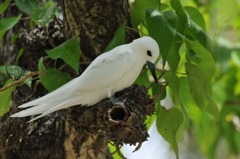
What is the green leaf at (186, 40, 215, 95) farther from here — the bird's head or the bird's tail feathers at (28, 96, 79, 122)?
the bird's tail feathers at (28, 96, 79, 122)

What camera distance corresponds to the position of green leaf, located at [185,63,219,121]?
0.83 metres

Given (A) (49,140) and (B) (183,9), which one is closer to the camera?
(B) (183,9)

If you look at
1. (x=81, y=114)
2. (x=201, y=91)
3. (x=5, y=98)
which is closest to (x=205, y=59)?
(x=201, y=91)

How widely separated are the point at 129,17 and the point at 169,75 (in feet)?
0.71

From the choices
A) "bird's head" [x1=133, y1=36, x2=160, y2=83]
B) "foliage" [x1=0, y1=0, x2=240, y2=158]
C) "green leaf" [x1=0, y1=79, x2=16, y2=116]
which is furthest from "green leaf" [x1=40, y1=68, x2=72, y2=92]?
"bird's head" [x1=133, y1=36, x2=160, y2=83]

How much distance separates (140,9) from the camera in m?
0.89

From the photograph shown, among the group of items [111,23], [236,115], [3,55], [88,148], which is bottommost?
[236,115]

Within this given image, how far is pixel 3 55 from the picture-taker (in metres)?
1.28

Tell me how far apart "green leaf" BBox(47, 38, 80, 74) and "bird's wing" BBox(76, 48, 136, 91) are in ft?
0.15

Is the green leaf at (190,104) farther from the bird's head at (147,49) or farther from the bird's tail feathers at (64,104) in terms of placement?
the bird's tail feathers at (64,104)

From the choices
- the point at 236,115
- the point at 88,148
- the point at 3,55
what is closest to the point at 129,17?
the point at 88,148

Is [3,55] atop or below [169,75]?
below

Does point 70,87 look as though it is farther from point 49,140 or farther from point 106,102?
point 49,140

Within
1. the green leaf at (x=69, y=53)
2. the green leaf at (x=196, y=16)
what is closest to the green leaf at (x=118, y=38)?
the green leaf at (x=69, y=53)
